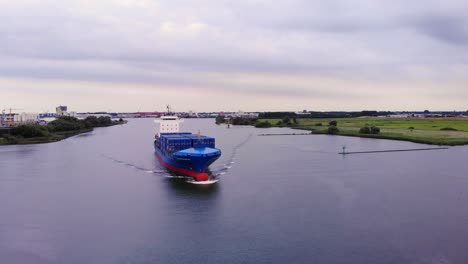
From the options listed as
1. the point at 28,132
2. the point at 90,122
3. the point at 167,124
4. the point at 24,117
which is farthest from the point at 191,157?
the point at 24,117

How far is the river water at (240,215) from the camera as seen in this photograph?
9492 mm

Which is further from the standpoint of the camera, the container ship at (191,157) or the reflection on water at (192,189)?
the container ship at (191,157)

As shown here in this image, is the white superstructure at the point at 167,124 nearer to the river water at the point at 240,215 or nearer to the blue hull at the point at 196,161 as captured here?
the river water at the point at 240,215

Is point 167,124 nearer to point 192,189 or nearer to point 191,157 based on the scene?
point 191,157

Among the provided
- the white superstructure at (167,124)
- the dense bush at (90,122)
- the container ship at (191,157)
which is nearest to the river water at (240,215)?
the container ship at (191,157)

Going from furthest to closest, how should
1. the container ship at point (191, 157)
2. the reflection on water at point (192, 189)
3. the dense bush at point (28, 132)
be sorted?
the dense bush at point (28, 132), the container ship at point (191, 157), the reflection on water at point (192, 189)

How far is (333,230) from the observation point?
1092 centimetres

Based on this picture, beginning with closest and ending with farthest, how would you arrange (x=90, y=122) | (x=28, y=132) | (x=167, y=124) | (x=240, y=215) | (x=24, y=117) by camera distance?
1. (x=240, y=215)
2. (x=167, y=124)
3. (x=28, y=132)
4. (x=90, y=122)
5. (x=24, y=117)

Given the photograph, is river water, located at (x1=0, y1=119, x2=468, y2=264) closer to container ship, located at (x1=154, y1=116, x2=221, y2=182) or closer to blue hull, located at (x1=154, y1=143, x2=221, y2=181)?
container ship, located at (x1=154, y1=116, x2=221, y2=182)

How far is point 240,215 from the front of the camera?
12.4 metres

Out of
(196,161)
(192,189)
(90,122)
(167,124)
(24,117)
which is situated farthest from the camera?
(24,117)

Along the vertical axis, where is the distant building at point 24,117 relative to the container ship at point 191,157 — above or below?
above

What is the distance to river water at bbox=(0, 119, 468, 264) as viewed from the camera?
9.49m

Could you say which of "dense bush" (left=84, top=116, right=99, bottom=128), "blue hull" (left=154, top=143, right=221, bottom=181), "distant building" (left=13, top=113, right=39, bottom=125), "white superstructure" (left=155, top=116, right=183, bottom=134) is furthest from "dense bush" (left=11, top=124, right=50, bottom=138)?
"distant building" (left=13, top=113, right=39, bottom=125)
